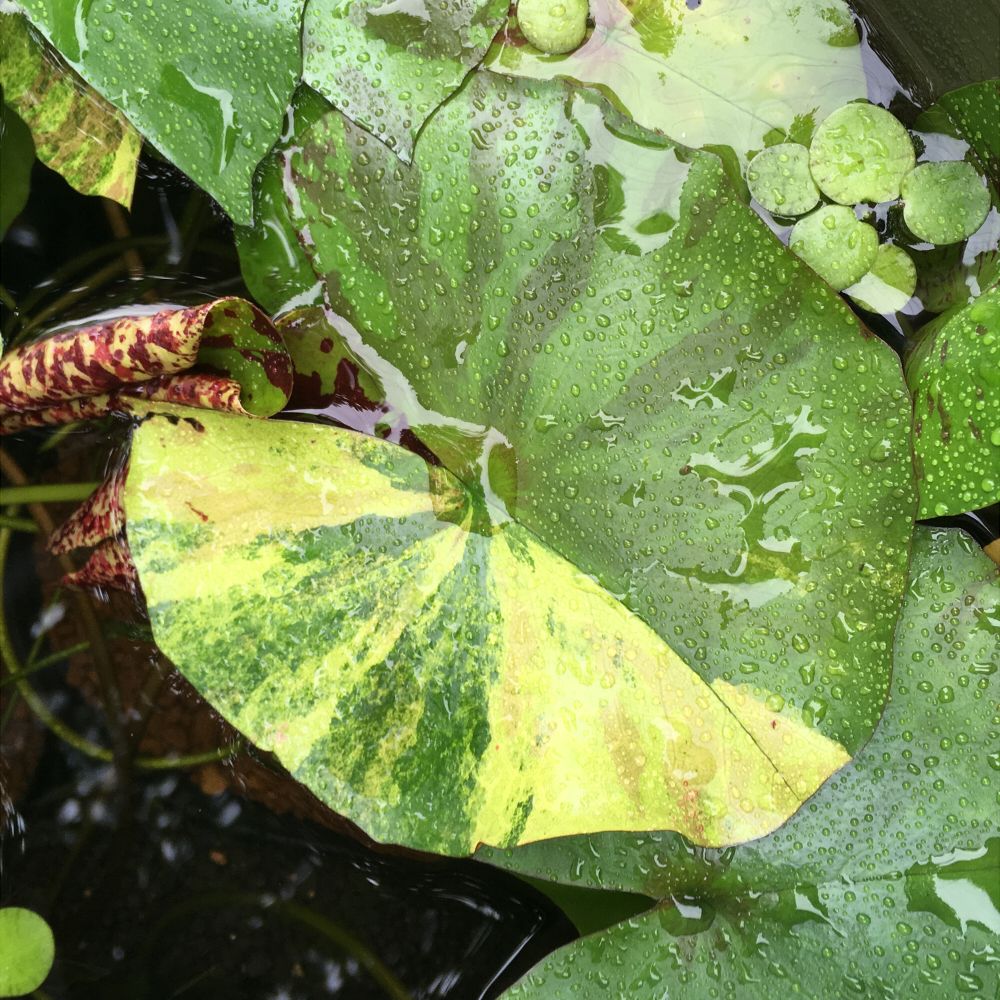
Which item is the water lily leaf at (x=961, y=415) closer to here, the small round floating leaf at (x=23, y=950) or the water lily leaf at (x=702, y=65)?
the water lily leaf at (x=702, y=65)

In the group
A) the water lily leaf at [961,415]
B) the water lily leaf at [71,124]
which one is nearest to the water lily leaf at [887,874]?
the water lily leaf at [961,415]

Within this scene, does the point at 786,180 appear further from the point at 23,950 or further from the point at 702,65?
the point at 23,950

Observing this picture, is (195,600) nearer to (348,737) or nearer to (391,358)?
(348,737)

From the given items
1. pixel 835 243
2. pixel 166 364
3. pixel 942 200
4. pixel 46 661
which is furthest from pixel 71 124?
pixel 942 200

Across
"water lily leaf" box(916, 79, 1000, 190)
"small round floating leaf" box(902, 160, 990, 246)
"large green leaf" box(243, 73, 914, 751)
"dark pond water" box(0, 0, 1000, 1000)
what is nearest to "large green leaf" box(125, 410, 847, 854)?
"large green leaf" box(243, 73, 914, 751)

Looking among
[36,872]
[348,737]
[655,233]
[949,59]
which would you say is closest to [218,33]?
[655,233]
